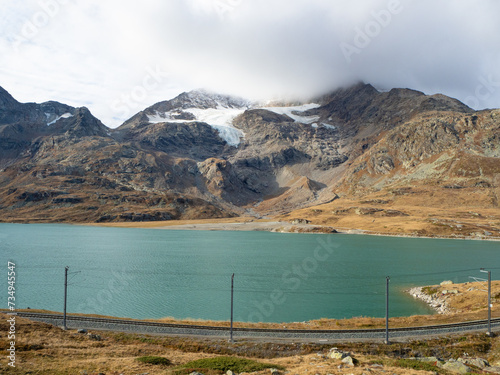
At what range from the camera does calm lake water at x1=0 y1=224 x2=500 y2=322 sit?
49656 millimetres

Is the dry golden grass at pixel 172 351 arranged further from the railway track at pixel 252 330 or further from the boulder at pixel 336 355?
the railway track at pixel 252 330

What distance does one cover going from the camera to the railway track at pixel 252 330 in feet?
113

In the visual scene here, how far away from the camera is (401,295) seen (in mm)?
59938

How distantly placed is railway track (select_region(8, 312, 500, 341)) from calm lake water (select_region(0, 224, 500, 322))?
928 centimetres

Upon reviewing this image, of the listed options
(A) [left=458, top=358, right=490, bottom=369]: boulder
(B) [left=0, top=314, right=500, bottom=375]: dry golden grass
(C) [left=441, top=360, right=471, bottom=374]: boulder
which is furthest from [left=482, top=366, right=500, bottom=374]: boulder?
(B) [left=0, top=314, right=500, bottom=375]: dry golden grass

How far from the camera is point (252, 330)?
118ft

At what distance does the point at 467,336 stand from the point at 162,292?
43287mm

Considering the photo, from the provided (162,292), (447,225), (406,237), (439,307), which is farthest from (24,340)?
(447,225)

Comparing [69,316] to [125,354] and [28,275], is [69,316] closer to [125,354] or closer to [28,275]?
[125,354]

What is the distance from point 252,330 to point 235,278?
3318 centimetres

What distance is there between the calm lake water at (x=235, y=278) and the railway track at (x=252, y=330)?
9.28 meters

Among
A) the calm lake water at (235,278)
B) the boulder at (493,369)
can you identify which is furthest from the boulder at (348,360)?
the calm lake water at (235,278)

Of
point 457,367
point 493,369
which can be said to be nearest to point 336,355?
point 457,367

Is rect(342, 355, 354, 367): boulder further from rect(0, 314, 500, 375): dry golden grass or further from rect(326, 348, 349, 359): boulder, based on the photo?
rect(326, 348, 349, 359): boulder
